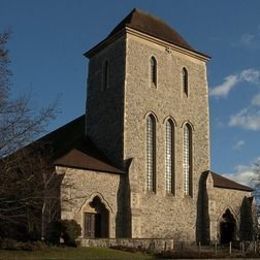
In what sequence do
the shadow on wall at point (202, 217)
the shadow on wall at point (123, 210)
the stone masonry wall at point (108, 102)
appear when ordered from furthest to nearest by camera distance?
the shadow on wall at point (202, 217) → the stone masonry wall at point (108, 102) → the shadow on wall at point (123, 210)

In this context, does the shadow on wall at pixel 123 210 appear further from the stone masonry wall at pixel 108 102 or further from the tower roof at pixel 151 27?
the tower roof at pixel 151 27

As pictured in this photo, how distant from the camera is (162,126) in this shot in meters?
45.2

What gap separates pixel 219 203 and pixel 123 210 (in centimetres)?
962

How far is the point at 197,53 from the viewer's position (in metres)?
49.0

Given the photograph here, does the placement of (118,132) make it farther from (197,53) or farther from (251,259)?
(251,259)

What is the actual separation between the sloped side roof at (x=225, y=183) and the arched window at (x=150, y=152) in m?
6.11

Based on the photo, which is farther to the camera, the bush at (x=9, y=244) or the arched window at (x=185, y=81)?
the arched window at (x=185, y=81)

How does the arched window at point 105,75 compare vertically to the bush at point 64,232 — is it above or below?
above

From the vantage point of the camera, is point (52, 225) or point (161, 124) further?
point (161, 124)

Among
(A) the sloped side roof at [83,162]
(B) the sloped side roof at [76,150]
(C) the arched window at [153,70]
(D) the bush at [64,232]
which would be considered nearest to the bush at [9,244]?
(D) the bush at [64,232]

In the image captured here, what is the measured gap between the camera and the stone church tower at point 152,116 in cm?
4284

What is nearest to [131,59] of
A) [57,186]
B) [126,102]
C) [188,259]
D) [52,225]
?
[126,102]

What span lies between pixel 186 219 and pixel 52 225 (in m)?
13.3

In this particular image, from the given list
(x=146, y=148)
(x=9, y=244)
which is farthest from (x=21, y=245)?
(x=146, y=148)
